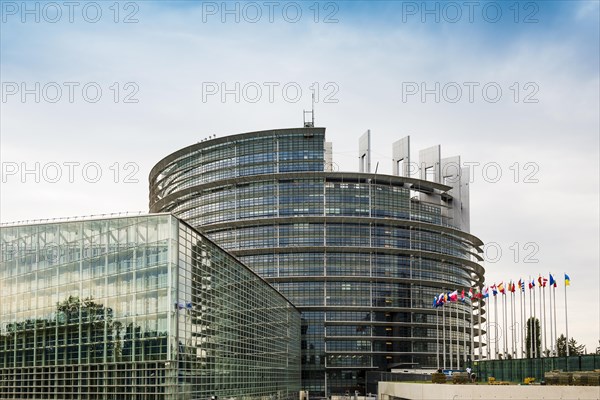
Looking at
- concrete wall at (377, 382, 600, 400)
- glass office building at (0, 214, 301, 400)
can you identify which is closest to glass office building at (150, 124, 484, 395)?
concrete wall at (377, 382, 600, 400)

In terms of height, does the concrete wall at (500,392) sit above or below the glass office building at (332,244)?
below

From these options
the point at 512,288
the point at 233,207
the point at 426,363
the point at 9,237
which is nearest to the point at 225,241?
the point at 233,207

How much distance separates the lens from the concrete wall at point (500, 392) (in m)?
53.4

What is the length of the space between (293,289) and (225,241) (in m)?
17.2

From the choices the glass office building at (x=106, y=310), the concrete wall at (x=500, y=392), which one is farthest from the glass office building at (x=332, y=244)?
→ the glass office building at (x=106, y=310)

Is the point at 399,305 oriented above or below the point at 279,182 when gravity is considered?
below

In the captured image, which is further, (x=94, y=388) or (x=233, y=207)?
(x=233, y=207)

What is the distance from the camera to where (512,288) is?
11356 cm

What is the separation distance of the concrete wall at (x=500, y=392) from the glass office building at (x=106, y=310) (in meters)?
19.8

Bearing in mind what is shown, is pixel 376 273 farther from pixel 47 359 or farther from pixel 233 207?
pixel 47 359

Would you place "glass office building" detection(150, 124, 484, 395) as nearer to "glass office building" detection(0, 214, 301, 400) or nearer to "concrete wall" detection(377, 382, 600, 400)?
"concrete wall" detection(377, 382, 600, 400)

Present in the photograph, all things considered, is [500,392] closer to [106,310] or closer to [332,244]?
[106,310]

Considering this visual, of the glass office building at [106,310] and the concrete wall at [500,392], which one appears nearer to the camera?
the concrete wall at [500,392]

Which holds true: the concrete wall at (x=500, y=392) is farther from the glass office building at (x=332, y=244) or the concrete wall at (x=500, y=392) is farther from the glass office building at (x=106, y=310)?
the glass office building at (x=332, y=244)
